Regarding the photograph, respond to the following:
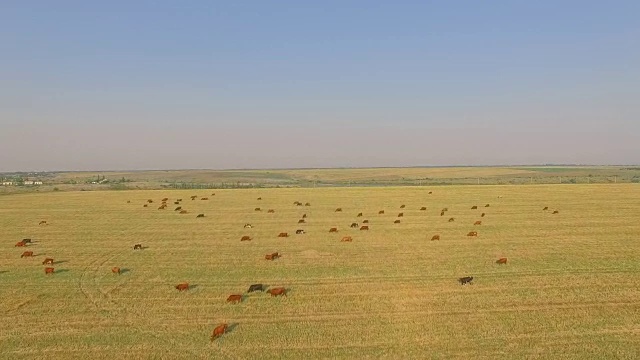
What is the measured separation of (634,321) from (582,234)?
1695 centimetres

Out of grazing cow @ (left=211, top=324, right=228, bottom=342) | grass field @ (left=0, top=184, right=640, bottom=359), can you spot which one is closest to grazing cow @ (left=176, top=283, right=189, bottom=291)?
grass field @ (left=0, top=184, right=640, bottom=359)

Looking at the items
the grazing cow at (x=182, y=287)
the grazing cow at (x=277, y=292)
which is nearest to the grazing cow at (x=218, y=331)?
the grazing cow at (x=277, y=292)

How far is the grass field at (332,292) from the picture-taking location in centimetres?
1442

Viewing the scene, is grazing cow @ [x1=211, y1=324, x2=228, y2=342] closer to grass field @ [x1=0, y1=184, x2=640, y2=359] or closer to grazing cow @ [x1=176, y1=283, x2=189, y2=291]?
grass field @ [x1=0, y1=184, x2=640, y2=359]

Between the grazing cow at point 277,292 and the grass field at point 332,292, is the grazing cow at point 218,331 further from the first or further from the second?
the grazing cow at point 277,292

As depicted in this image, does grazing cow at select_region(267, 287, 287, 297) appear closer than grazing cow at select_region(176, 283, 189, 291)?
Yes

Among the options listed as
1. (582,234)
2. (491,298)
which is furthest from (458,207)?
(491,298)

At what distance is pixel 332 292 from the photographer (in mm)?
19562

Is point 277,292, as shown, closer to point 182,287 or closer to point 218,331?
Result: point 182,287

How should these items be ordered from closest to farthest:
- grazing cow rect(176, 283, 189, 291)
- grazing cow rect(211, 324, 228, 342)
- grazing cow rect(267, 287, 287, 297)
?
grazing cow rect(211, 324, 228, 342) → grazing cow rect(267, 287, 287, 297) → grazing cow rect(176, 283, 189, 291)

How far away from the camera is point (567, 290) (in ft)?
62.9

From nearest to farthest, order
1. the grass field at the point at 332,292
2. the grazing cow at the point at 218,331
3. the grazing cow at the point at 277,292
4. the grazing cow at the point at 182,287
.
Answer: the grass field at the point at 332,292, the grazing cow at the point at 218,331, the grazing cow at the point at 277,292, the grazing cow at the point at 182,287

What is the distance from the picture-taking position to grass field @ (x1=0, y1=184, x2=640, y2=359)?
47.3 ft

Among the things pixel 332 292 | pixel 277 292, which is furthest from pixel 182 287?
pixel 332 292
